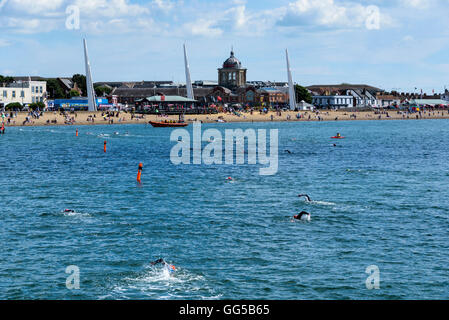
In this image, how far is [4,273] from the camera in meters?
26.3

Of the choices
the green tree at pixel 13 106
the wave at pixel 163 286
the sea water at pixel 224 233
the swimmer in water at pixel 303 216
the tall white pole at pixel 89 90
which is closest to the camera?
the wave at pixel 163 286

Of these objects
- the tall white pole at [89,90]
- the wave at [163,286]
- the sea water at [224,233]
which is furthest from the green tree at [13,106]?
the wave at [163,286]

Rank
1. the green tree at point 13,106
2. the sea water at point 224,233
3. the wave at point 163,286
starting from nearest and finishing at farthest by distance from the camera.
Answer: the wave at point 163,286 < the sea water at point 224,233 < the green tree at point 13,106

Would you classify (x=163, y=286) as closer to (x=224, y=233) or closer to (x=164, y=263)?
(x=164, y=263)

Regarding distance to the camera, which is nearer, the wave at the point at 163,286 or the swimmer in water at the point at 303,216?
the wave at the point at 163,286

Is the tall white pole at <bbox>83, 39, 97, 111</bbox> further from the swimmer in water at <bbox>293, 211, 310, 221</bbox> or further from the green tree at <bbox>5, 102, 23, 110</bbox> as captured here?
the swimmer in water at <bbox>293, 211, 310, 221</bbox>

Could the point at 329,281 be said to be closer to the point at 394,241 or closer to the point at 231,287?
the point at 231,287

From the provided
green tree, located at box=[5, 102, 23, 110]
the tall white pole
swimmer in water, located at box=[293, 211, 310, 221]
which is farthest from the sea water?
green tree, located at box=[5, 102, 23, 110]

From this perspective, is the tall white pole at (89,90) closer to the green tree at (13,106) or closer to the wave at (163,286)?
the green tree at (13,106)

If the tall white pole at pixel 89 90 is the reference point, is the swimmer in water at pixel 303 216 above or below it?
below

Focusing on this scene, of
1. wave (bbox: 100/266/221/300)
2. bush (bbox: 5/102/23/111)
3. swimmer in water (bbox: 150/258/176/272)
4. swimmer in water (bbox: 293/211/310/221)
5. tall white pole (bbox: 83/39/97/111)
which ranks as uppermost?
tall white pole (bbox: 83/39/97/111)

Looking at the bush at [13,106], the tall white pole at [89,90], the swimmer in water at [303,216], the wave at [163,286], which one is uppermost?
the tall white pole at [89,90]
